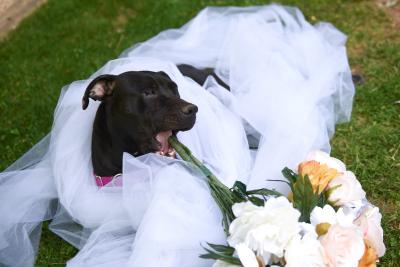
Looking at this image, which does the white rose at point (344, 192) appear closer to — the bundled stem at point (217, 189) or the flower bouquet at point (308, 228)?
the flower bouquet at point (308, 228)

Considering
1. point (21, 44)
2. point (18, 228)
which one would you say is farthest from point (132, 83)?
point (21, 44)

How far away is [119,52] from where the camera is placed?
5.58 m

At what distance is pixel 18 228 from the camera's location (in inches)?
138

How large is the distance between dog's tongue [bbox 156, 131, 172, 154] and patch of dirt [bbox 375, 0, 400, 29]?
3.15 m

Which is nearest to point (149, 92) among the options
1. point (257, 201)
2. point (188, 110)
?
point (188, 110)

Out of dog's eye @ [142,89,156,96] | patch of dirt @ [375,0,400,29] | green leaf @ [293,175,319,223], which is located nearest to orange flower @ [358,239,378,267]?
green leaf @ [293,175,319,223]

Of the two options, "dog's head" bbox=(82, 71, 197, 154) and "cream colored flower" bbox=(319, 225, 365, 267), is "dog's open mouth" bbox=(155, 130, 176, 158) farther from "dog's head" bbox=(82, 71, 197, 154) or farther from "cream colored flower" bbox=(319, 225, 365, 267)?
"cream colored flower" bbox=(319, 225, 365, 267)

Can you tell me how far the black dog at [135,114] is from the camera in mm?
3266

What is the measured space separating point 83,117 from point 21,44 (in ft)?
8.06

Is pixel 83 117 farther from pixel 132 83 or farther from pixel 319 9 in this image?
pixel 319 9

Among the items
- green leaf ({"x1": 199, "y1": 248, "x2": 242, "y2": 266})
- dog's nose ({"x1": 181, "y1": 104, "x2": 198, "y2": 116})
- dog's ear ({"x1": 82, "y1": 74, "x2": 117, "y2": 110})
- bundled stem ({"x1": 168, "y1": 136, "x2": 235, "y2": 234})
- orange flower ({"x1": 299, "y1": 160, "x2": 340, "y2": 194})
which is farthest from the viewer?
dog's ear ({"x1": 82, "y1": 74, "x2": 117, "y2": 110})

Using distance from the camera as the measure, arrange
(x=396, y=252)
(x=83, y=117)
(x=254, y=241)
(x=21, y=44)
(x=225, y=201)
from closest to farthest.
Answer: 1. (x=254, y=241)
2. (x=225, y=201)
3. (x=396, y=252)
4. (x=83, y=117)
5. (x=21, y=44)

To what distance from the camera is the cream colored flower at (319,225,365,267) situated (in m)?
2.40

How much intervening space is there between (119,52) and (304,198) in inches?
131
